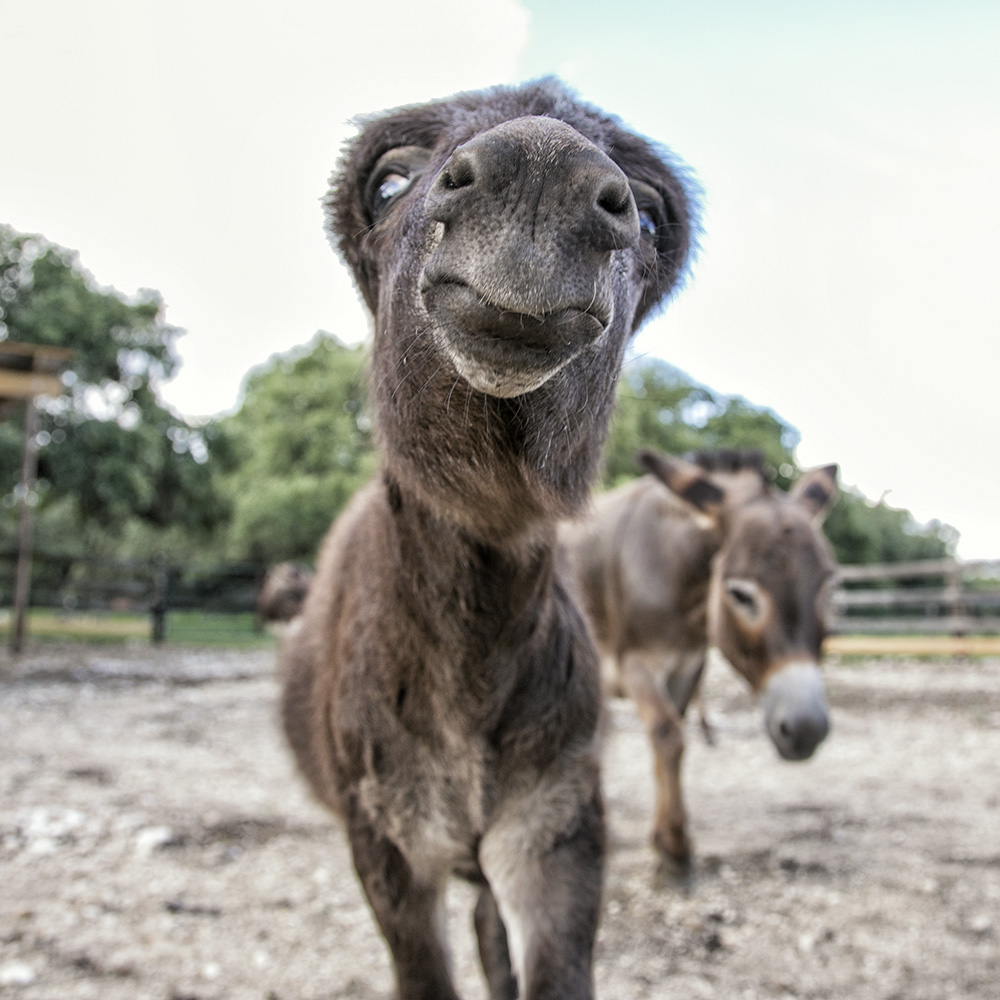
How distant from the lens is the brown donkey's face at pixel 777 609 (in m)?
3.87

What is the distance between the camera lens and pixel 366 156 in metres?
1.98

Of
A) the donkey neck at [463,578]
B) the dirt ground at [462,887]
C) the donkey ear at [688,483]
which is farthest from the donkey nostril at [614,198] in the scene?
the donkey ear at [688,483]

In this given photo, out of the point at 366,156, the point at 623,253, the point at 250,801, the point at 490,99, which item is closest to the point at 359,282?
the point at 366,156

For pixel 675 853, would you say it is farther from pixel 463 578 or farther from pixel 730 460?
pixel 463 578

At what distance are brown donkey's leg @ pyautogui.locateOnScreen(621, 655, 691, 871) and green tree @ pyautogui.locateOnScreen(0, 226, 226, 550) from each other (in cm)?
1794

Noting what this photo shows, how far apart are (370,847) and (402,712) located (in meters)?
0.41

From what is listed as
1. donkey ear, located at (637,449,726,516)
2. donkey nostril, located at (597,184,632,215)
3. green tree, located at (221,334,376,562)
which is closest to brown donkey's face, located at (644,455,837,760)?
donkey ear, located at (637,449,726,516)

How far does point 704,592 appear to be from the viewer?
5074 millimetres

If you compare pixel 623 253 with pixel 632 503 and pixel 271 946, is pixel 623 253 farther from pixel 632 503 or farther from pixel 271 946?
pixel 632 503

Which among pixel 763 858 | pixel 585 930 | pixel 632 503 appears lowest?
pixel 763 858

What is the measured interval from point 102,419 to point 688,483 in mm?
20099

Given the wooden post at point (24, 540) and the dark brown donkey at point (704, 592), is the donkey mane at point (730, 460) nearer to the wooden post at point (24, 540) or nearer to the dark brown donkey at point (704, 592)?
the dark brown donkey at point (704, 592)

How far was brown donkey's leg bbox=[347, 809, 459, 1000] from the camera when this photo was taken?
2.20m

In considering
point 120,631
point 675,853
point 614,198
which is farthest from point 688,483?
point 120,631
